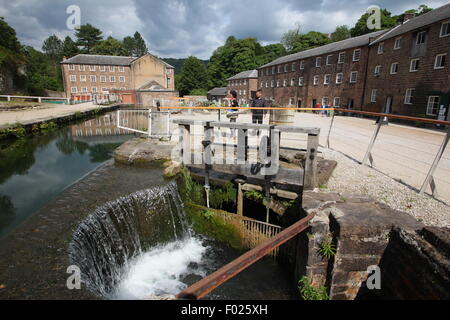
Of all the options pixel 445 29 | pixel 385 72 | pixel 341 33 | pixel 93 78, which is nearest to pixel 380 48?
pixel 385 72

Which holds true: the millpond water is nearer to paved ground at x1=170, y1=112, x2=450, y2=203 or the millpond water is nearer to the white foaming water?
the white foaming water

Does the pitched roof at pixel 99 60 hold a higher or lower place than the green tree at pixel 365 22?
lower

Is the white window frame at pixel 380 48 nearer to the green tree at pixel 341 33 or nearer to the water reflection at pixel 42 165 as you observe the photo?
the water reflection at pixel 42 165

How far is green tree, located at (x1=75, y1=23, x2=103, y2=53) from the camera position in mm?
82938

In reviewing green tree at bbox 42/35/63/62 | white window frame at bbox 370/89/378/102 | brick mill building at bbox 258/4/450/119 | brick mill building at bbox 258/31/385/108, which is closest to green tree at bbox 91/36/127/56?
green tree at bbox 42/35/63/62

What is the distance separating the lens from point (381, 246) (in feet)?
12.3

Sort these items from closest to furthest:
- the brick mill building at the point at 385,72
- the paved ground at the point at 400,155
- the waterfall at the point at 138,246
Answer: the waterfall at the point at 138,246
the paved ground at the point at 400,155
the brick mill building at the point at 385,72

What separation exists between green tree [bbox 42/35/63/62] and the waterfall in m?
119

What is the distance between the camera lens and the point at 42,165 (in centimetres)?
941

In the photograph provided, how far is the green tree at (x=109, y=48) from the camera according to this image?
78.0m

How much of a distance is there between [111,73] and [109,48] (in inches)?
941

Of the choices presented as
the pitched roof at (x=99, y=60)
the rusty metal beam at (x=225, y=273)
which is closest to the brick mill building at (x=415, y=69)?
A: the rusty metal beam at (x=225, y=273)

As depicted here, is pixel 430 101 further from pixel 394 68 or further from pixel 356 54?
pixel 356 54

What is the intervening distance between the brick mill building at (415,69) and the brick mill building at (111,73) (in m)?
39.6
